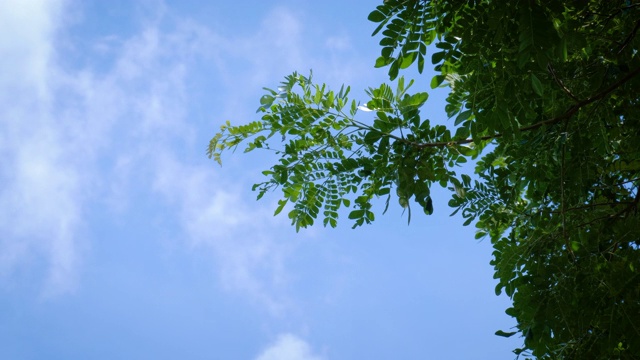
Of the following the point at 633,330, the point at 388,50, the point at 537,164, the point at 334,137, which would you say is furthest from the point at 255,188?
the point at 633,330

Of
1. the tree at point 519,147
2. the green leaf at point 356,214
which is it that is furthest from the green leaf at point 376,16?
the green leaf at point 356,214

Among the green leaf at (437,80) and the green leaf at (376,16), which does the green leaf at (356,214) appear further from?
the green leaf at (376,16)

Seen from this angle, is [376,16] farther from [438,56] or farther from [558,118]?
[558,118]

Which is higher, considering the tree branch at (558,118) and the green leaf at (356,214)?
the green leaf at (356,214)

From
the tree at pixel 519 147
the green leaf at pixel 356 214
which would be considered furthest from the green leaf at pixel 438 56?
the green leaf at pixel 356 214

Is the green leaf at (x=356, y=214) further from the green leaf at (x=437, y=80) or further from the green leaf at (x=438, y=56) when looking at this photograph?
the green leaf at (x=438, y=56)

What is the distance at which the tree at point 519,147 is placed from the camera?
127 inches

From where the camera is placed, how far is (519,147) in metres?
4.13

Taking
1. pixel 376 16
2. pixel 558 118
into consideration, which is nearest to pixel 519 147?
pixel 558 118

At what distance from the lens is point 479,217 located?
15.1 ft

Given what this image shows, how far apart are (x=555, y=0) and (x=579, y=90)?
4.13 ft

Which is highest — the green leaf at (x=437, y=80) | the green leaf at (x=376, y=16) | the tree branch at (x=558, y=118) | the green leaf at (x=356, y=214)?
the green leaf at (x=376, y=16)

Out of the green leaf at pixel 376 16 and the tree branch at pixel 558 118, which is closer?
the green leaf at pixel 376 16

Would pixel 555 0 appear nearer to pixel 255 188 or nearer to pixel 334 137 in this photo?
pixel 334 137
